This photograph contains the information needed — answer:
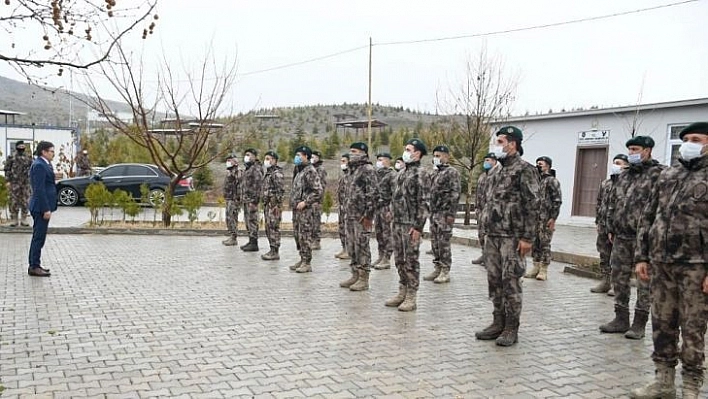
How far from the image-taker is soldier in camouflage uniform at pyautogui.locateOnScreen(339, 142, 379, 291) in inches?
326

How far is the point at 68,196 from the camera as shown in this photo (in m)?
20.5

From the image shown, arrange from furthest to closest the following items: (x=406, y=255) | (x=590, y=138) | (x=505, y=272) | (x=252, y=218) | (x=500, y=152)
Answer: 1. (x=590, y=138)
2. (x=252, y=218)
3. (x=406, y=255)
4. (x=500, y=152)
5. (x=505, y=272)

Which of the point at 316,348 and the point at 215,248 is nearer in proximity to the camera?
the point at 316,348

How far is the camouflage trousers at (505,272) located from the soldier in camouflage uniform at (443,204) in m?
3.19

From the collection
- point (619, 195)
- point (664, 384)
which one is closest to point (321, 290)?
point (619, 195)

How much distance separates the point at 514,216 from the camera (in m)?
5.68

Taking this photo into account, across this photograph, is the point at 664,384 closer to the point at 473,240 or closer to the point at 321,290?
the point at 321,290

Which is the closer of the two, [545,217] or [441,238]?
[441,238]

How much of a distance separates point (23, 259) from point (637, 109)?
1485 centimetres

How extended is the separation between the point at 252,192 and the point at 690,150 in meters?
8.71

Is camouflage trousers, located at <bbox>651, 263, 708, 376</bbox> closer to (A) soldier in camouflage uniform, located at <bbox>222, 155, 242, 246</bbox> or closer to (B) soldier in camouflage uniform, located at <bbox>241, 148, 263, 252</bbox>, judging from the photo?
(B) soldier in camouflage uniform, located at <bbox>241, 148, 263, 252</bbox>

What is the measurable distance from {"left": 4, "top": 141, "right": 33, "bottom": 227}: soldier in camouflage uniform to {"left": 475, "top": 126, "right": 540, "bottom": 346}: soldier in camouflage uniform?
12.1m

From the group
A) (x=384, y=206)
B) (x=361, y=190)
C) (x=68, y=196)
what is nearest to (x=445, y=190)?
(x=384, y=206)

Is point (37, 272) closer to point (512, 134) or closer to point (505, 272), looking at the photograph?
point (505, 272)
